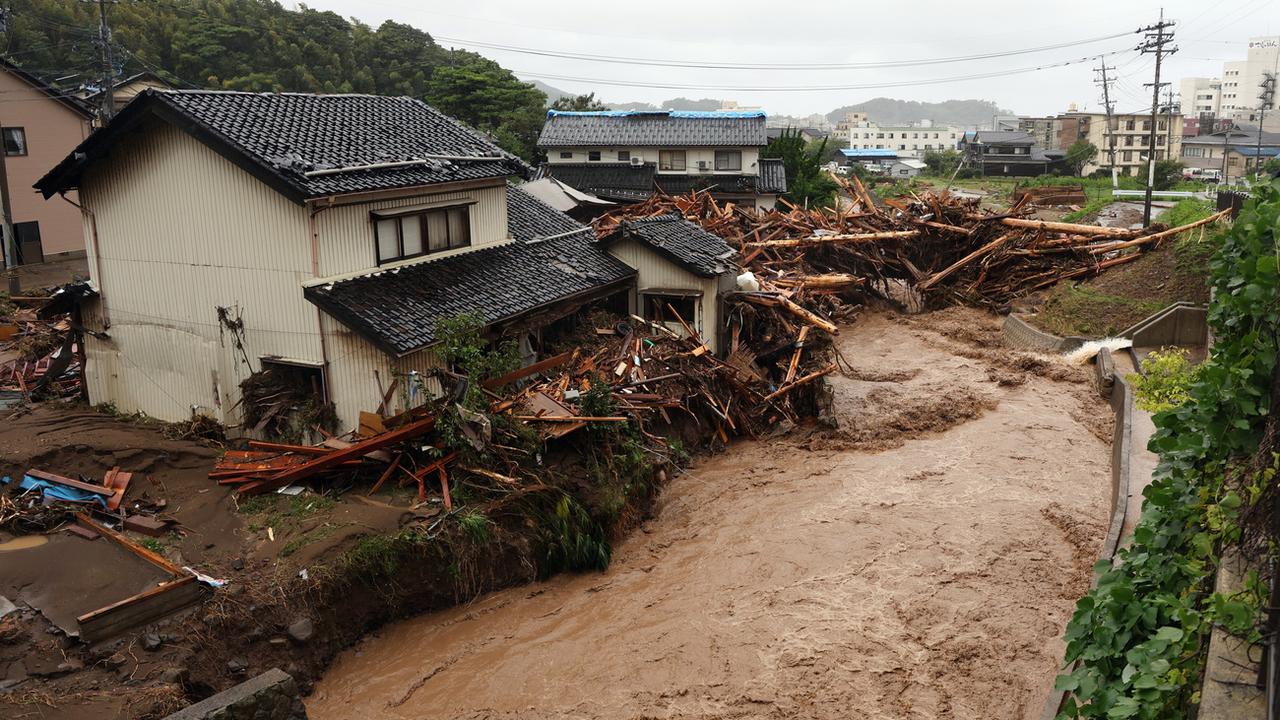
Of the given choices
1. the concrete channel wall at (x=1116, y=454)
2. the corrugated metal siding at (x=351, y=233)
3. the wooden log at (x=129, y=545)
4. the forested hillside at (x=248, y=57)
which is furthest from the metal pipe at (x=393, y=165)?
the forested hillside at (x=248, y=57)

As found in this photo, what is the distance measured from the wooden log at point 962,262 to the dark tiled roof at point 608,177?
1351 cm

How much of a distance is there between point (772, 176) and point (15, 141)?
28734mm

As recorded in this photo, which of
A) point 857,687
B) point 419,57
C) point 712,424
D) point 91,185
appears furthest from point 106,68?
point 419,57

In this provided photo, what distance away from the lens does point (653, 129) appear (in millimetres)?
40719

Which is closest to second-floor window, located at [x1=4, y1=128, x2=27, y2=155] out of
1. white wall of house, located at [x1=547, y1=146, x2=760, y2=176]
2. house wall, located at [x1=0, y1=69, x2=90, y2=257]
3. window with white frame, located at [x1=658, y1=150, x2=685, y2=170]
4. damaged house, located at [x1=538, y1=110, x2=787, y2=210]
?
house wall, located at [x1=0, y1=69, x2=90, y2=257]

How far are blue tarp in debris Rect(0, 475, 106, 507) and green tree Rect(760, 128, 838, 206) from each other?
32.8m

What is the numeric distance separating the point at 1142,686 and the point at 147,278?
50.8 ft

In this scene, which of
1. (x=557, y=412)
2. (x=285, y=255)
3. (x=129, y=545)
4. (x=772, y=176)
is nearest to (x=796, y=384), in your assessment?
(x=557, y=412)

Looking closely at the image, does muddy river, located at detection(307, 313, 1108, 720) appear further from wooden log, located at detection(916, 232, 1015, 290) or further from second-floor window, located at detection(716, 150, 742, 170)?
second-floor window, located at detection(716, 150, 742, 170)

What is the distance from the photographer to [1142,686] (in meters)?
5.45

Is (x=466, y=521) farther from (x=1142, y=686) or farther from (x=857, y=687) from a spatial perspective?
(x=1142, y=686)

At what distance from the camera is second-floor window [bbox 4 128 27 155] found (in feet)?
99.2

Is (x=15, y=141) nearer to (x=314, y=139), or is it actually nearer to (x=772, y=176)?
(x=314, y=139)

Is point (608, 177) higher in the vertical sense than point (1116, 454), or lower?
higher
